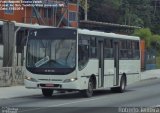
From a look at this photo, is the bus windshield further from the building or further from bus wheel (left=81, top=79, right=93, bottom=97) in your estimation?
the building

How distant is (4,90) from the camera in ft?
88.9

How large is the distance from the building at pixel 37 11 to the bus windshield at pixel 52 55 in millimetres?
30676

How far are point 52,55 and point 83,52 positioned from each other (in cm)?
137

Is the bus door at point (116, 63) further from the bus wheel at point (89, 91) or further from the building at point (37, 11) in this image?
the building at point (37, 11)

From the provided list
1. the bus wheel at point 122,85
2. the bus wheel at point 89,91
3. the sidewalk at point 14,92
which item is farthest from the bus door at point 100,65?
the sidewalk at point 14,92

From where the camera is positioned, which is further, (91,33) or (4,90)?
(4,90)

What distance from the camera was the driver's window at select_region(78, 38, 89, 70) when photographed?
23734 mm

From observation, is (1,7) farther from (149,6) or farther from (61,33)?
(149,6)

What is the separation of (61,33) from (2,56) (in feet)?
36.2

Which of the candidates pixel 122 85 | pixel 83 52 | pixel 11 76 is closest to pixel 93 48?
pixel 83 52

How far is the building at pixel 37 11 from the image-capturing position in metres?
57.0

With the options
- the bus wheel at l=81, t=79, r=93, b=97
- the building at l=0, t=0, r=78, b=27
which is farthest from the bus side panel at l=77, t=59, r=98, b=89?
the building at l=0, t=0, r=78, b=27

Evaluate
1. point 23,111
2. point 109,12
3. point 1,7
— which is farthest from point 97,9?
point 23,111

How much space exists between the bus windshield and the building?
101 ft
